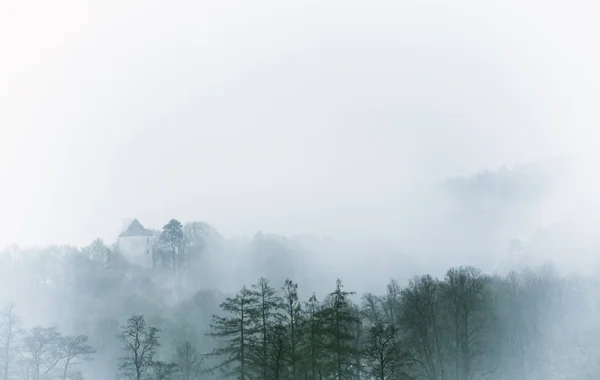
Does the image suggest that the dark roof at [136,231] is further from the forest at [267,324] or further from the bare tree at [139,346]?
the bare tree at [139,346]

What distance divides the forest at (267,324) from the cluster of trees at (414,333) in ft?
0.60

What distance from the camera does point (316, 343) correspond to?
4897 cm

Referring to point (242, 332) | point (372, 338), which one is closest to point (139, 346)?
point (242, 332)

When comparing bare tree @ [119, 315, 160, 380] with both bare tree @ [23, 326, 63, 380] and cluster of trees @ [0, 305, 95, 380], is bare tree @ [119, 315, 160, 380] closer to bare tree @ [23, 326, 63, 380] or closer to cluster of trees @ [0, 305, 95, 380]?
cluster of trees @ [0, 305, 95, 380]

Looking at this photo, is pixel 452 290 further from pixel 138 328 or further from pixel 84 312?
pixel 84 312

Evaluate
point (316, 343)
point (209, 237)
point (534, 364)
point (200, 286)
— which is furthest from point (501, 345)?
point (209, 237)

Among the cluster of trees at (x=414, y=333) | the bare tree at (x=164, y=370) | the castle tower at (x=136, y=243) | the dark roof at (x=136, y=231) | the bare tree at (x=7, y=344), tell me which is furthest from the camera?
the dark roof at (x=136, y=231)

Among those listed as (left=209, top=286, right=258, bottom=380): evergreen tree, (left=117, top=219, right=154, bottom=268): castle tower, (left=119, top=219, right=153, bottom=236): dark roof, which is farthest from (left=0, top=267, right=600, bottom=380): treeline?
(left=119, top=219, right=153, bottom=236): dark roof

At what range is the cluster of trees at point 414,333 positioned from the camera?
48781mm

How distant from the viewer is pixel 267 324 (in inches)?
1939

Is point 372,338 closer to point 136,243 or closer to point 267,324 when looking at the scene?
point 267,324

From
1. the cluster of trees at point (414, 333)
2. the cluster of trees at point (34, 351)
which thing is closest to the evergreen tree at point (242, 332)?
the cluster of trees at point (414, 333)

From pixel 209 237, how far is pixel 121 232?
35.1 metres

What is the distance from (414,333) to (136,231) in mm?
119198
